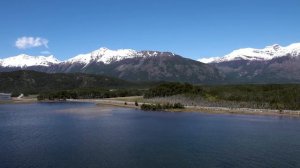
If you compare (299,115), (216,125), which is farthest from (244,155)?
(299,115)

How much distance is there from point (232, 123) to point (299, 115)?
3674 cm

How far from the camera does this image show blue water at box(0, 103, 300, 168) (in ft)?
224

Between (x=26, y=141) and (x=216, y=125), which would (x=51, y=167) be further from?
(x=216, y=125)

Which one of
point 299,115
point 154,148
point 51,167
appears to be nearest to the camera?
point 51,167

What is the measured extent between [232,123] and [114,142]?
46.5 meters

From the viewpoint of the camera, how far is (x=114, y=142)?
86688 mm

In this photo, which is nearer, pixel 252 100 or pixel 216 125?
pixel 216 125

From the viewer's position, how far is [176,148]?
80438 mm

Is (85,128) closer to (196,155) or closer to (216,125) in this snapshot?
(216,125)

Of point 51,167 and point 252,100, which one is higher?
point 252,100

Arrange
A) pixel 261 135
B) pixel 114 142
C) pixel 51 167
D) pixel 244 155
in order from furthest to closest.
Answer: pixel 261 135, pixel 114 142, pixel 244 155, pixel 51 167

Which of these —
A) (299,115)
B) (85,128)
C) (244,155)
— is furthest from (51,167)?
(299,115)

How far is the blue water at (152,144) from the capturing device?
6825cm

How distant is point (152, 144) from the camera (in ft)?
279
